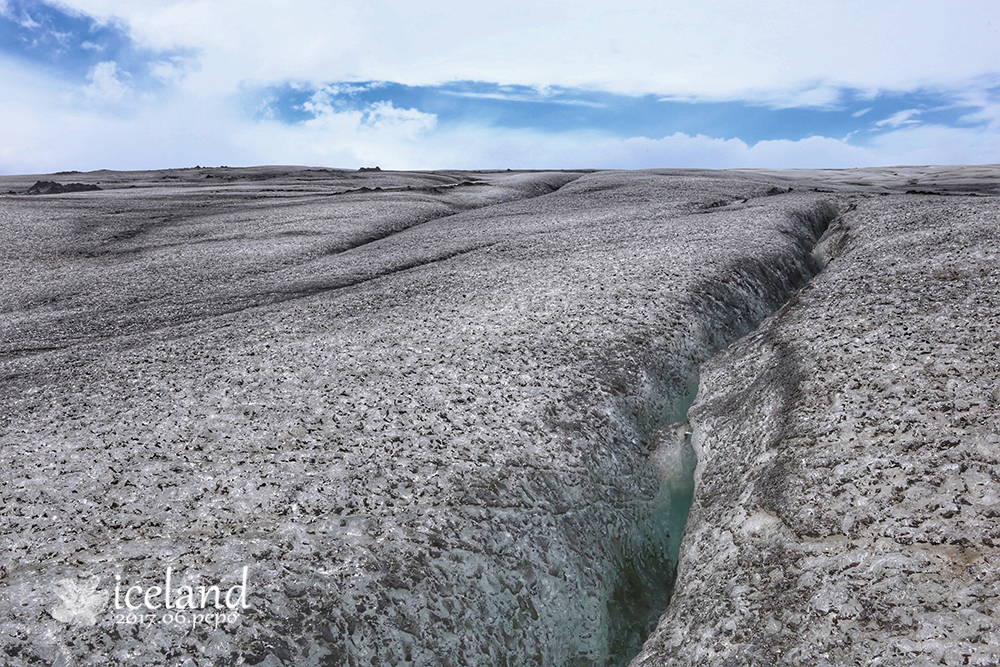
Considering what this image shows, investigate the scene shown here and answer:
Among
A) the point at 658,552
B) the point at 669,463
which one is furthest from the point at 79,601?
the point at 669,463

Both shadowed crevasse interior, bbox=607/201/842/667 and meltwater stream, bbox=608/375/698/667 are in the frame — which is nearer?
meltwater stream, bbox=608/375/698/667

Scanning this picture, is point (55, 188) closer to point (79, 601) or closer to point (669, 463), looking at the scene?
point (79, 601)

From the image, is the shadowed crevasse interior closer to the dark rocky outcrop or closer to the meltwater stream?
the meltwater stream

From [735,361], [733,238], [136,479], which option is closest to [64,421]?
[136,479]

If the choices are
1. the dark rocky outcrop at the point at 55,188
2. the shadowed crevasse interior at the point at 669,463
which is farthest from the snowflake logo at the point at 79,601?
the dark rocky outcrop at the point at 55,188

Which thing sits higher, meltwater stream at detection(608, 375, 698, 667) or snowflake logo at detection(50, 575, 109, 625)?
snowflake logo at detection(50, 575, 109, 625)

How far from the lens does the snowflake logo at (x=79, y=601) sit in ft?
22.2

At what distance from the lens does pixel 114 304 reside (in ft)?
56.4

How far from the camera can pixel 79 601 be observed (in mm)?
6898

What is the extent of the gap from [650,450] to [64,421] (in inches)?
359

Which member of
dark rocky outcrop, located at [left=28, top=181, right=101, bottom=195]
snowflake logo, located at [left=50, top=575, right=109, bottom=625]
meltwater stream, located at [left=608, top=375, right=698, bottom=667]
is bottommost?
meltwater stream, located at [left=608, top=375, right=698, bottom=667]

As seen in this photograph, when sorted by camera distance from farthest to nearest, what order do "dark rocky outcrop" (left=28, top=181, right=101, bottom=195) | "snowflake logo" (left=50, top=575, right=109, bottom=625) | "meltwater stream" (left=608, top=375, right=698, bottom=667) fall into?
"dark rocky outcrop" (left=28, top=181, right=101, bottom=195) < "meltwater stream" (left=608, top=375, right=698, bottom=667) < "snowflake logo" (left=50, top=575, right=109, bottom=625)

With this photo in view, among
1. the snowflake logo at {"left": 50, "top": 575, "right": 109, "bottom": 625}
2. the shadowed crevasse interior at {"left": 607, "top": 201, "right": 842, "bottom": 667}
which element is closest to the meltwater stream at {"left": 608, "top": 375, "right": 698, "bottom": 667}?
the shadowed crevasse interior at {"left": 607, "top": 201, "right": 842, "bottom": 667}

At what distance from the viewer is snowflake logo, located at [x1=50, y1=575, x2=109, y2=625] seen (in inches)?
266
